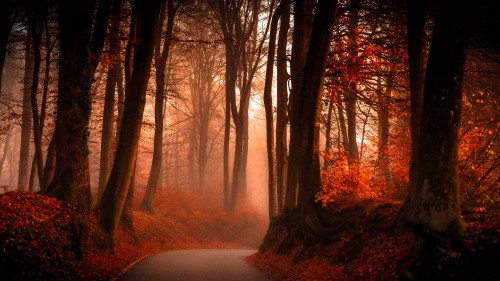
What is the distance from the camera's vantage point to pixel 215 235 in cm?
2831

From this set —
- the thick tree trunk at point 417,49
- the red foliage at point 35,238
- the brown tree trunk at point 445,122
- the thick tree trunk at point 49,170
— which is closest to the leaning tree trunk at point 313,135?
the thick tree trunk at point 417,49

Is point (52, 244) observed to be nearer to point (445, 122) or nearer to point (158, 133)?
point (445, 122)

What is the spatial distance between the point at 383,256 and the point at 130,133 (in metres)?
9.04

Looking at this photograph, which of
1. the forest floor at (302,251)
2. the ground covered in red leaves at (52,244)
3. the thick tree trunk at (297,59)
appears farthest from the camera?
the thick tree trunk at (297,59)

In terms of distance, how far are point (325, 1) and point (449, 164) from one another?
707 cm

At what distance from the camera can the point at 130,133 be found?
13.9 metres

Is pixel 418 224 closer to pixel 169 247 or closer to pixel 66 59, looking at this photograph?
pixel 66 59

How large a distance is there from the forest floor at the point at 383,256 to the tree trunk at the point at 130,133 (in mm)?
4893

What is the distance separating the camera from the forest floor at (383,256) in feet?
19.3

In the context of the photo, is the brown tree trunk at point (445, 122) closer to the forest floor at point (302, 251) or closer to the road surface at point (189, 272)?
the forest floor at point (302, 251)

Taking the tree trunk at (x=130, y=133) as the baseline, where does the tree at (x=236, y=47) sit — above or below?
above

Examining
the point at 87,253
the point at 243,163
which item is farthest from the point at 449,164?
the point at 243,163

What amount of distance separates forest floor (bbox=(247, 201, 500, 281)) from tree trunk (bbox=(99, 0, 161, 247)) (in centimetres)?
489

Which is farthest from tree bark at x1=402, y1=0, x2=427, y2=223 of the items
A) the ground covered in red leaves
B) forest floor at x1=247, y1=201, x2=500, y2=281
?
the ground covered in red leaves
